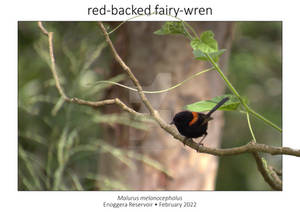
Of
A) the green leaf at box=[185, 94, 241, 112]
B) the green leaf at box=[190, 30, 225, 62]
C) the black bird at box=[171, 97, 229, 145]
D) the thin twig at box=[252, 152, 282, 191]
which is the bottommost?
the thin twig at box=[252, 152, 282, 191]

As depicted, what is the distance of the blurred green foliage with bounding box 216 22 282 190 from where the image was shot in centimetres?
509

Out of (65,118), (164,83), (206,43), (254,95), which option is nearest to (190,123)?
(206,43)

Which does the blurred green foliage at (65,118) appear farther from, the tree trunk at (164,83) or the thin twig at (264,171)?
the thin twig at (264,171)

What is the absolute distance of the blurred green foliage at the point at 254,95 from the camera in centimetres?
509

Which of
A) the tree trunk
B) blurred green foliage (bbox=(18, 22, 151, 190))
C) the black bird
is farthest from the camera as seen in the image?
the tree trunk

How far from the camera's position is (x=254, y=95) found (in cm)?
558

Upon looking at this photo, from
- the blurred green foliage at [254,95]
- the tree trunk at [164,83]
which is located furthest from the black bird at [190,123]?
the blurred green foliage at [254,95]

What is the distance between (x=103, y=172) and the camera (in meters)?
3.32

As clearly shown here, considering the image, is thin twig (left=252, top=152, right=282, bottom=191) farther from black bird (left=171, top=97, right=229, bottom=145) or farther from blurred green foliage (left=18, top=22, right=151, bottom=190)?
blurred green foliage (left=18, top=22, right=151, bottom=190)

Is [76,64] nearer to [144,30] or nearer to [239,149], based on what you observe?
[144,30]

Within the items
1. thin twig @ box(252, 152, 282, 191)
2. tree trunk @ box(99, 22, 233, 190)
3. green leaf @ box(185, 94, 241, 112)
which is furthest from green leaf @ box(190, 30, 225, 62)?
tree trunk @ box(99, 22, 233, 190)

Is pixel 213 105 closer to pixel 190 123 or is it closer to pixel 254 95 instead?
pixel 190 123

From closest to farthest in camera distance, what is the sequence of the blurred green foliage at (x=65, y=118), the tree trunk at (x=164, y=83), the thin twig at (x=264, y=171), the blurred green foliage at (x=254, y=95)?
the thin twig at (x=264, y=171) → the blurred green foliage at (x=65, y=118) → the tree trunk at (x=164, y=83) → the blurred green foliage at (x=254, y=95)
